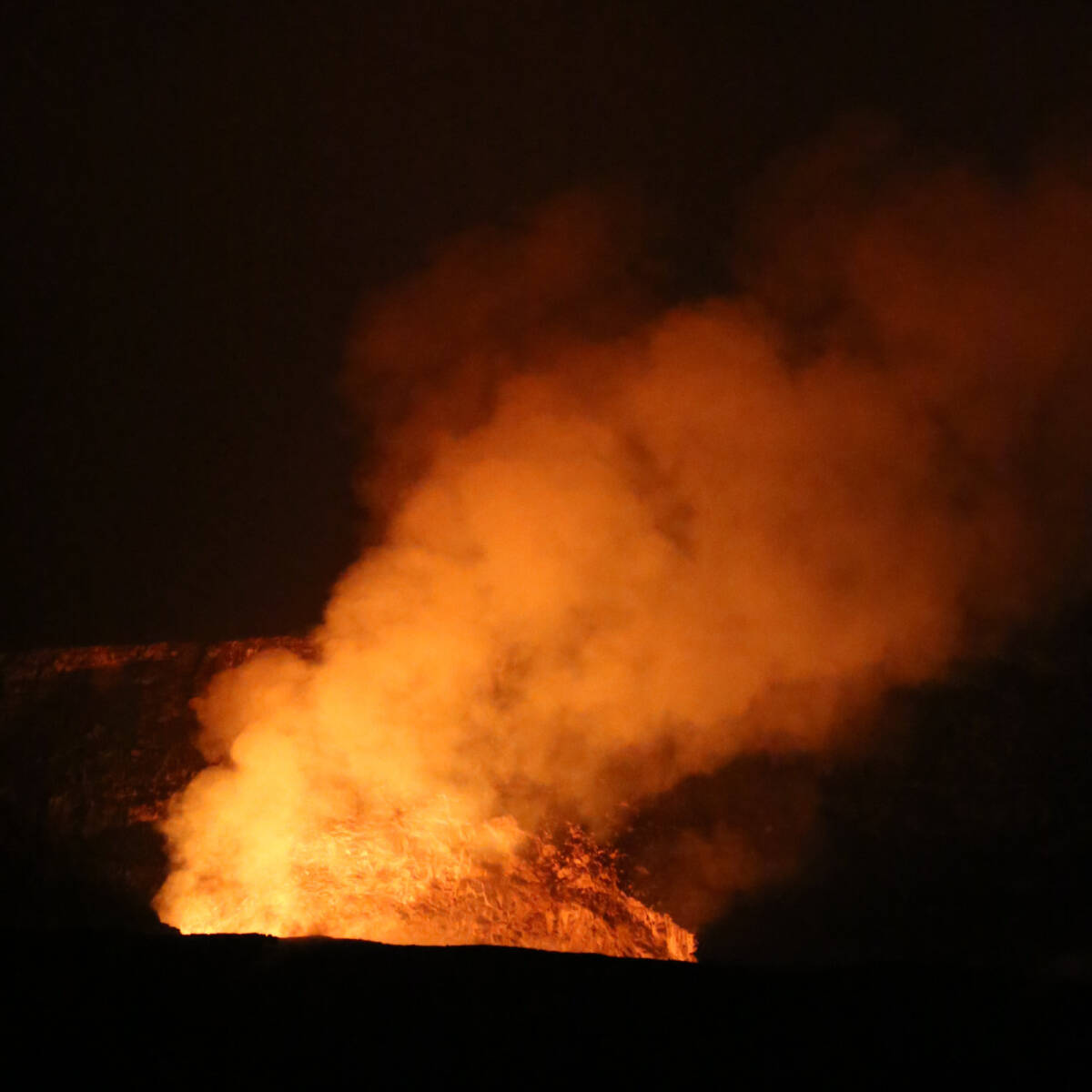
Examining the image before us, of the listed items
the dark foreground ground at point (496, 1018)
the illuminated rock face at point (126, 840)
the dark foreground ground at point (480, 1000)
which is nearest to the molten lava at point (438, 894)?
the illuminated rock face at point (126, 840)

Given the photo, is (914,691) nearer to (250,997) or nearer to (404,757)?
(404,757)

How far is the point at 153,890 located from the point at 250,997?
3.88 meters

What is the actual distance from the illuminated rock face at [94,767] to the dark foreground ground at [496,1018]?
3.26m

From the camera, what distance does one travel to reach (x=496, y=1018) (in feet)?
12.9

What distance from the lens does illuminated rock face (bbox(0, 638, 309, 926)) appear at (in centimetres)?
705

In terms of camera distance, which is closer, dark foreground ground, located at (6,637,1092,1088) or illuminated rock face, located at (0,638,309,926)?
dark foreground ground, located at (6,637,1092,1088)

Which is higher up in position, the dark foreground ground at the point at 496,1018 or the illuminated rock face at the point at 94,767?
the illuminated rock face at the point at 94,767

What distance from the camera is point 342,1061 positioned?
361 centimetres

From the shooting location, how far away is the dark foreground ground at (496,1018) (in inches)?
143

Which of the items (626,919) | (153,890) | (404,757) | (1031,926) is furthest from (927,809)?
(153,890)

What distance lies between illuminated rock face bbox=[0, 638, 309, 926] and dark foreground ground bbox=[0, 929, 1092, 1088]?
10.7 ft

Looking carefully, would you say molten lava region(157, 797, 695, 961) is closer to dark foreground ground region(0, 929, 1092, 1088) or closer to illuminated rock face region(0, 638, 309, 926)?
illuminated rock face region(0, 638, 309, 926)

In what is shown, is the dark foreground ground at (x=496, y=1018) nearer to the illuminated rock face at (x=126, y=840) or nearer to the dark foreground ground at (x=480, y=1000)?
the dark foreground ground at (x=480, y=1000)

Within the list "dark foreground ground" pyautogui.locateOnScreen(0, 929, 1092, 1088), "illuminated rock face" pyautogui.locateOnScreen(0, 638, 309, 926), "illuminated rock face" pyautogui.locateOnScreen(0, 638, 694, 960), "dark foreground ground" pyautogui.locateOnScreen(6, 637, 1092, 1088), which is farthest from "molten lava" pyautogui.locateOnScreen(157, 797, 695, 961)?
"dark foreground ground" pyautogui.locateOnScreen(0, 929, 1092, 1088)
